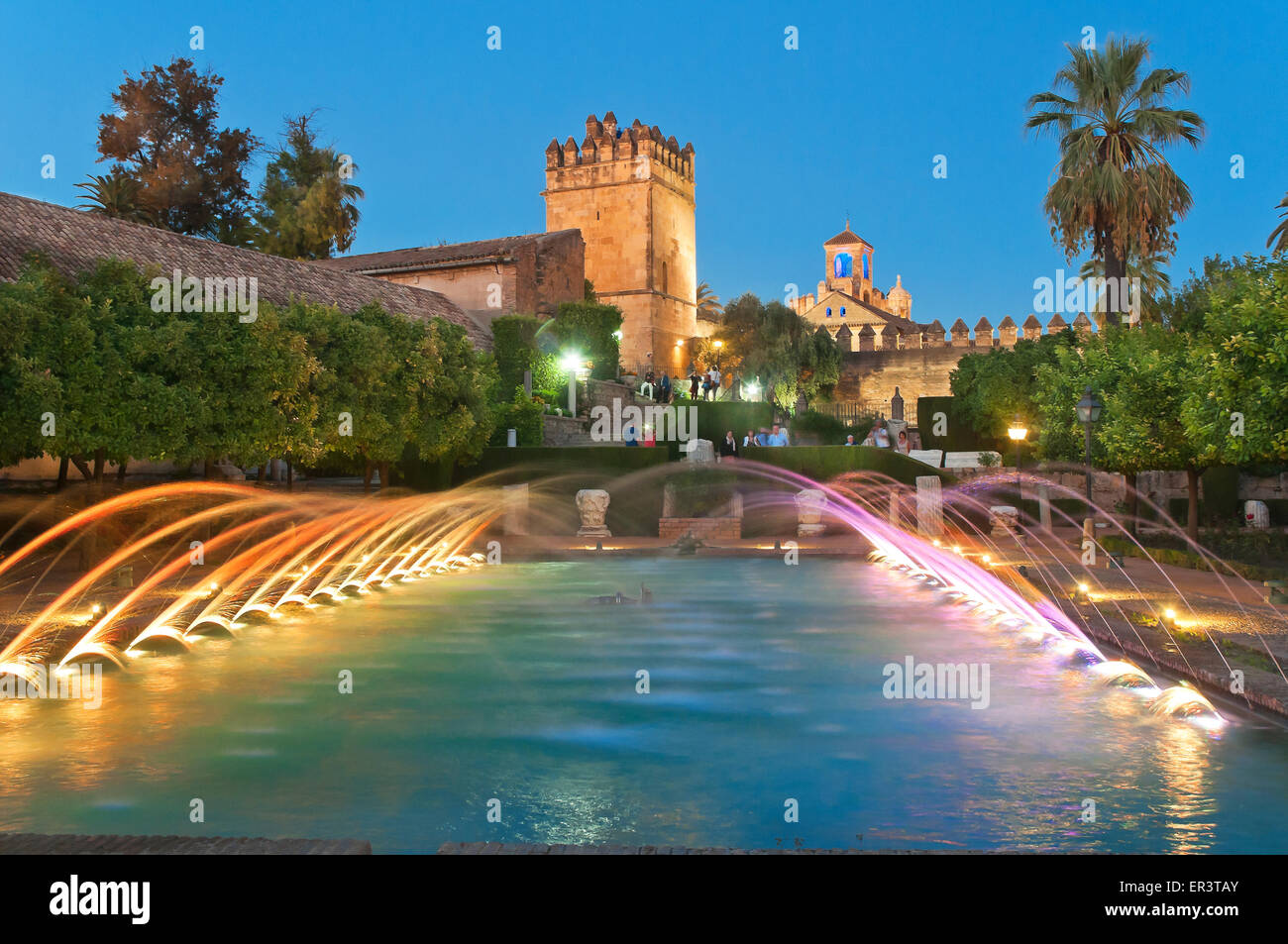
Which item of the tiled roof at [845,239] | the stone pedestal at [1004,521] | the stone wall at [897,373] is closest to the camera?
the stone pedestal at [1004,521]

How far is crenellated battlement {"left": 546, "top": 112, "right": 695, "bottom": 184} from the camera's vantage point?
65375 millimetres

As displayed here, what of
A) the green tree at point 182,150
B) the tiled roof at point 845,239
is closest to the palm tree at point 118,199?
the green tree at point 182,150

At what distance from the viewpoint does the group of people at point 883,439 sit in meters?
30.0

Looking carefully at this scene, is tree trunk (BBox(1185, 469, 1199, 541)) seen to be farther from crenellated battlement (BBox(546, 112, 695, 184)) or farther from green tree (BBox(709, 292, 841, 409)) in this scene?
crenellated battlement (BBox(546, 112, 695, 184))

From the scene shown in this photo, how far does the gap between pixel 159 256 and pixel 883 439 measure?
20.1 metres

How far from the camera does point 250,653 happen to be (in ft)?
30.5

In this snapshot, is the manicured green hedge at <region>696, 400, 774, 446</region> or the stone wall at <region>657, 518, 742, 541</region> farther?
the manicured green hedge at <region>696, 400, 774, 446</region>

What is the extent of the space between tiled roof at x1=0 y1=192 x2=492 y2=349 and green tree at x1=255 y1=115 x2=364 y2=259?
16.6m

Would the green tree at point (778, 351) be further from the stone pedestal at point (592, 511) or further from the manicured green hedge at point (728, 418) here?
the stone pedestal at point (592, 511)

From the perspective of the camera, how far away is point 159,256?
86.3ft

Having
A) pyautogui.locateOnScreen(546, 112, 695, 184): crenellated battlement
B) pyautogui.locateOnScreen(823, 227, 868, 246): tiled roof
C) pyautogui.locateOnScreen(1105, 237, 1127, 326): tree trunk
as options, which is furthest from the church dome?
pyautogui.locateOnScreen(1105, 237, 1127, 326): tree trunk

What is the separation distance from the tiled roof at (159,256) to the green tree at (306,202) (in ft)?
54.6
